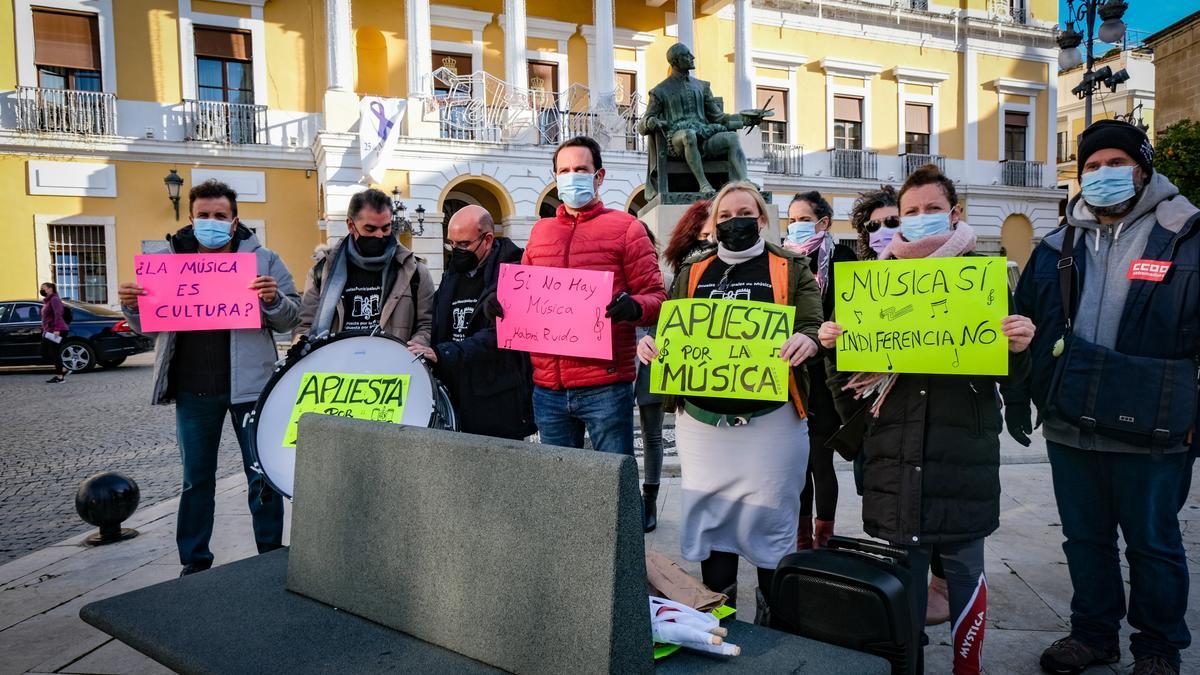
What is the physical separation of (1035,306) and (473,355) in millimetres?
2245

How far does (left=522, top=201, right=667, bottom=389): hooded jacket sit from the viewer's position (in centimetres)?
313

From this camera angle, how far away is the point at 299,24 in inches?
786

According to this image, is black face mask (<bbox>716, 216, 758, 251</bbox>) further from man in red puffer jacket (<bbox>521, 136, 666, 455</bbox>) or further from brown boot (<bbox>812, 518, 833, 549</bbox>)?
brown boot (<bbox>812, 518, 833, 549</bbox>)

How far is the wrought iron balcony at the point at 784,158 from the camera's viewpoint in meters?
24.7

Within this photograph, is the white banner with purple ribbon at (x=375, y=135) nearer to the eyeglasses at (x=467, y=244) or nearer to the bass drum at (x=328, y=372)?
the eyeglasses at (x=467, y=244)

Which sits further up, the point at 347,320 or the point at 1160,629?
the point at 347,320

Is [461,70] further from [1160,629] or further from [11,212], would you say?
[1160,629]

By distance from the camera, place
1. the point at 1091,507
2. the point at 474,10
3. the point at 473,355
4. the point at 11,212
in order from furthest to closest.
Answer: the point at 474,10 < the point at 11,212 < the point at 473,355 < the point at 1091,507

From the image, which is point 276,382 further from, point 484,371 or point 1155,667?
point 1155,667

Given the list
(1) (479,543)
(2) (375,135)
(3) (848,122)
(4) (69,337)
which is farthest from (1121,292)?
(3) (848,122)

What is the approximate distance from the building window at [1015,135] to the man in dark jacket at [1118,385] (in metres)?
29.6

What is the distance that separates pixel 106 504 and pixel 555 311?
10.1ft

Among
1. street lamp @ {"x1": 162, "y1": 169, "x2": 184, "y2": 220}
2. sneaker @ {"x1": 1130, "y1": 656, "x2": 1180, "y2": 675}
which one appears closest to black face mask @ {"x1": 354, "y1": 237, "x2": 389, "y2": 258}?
sneaker @ {"x1": 1130, "y1": 656, "x2": 1180, "y2": 675}

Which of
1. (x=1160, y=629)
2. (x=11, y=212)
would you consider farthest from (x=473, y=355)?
(x=11, y=212)
